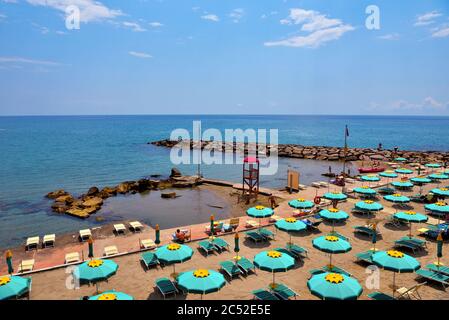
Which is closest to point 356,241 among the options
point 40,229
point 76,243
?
point 76,243

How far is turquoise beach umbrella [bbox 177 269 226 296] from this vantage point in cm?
1119

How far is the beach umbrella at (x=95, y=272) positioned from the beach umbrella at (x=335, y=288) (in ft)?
26.0

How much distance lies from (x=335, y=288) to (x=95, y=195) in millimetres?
32184

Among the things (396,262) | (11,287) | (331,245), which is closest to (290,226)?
(331,245)

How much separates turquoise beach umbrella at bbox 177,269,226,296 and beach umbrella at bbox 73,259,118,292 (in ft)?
10.2

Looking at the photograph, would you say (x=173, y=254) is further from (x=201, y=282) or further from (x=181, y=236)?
(x=181, y=236)

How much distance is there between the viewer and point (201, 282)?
448 inches

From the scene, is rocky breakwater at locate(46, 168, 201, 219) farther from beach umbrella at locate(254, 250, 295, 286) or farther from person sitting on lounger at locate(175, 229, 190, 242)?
beach umbrella at locate(254, 250, 295, 286)

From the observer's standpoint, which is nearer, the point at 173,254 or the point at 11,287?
the point at 11,287

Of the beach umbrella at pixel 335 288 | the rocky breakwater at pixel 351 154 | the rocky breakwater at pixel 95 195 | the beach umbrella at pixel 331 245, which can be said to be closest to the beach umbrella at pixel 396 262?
the beach umbrella at pixel 331 245

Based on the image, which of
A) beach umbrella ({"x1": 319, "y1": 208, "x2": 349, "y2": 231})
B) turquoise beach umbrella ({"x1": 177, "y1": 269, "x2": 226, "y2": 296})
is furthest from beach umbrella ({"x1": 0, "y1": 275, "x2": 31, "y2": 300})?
beach umbrella ({"x1": 319, "y1": 208, "x2": 349, "y2": 231})

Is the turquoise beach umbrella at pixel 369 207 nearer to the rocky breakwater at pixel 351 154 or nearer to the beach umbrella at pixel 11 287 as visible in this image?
the beach umbrella at pixel 11 287

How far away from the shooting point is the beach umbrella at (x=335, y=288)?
1044 cm
